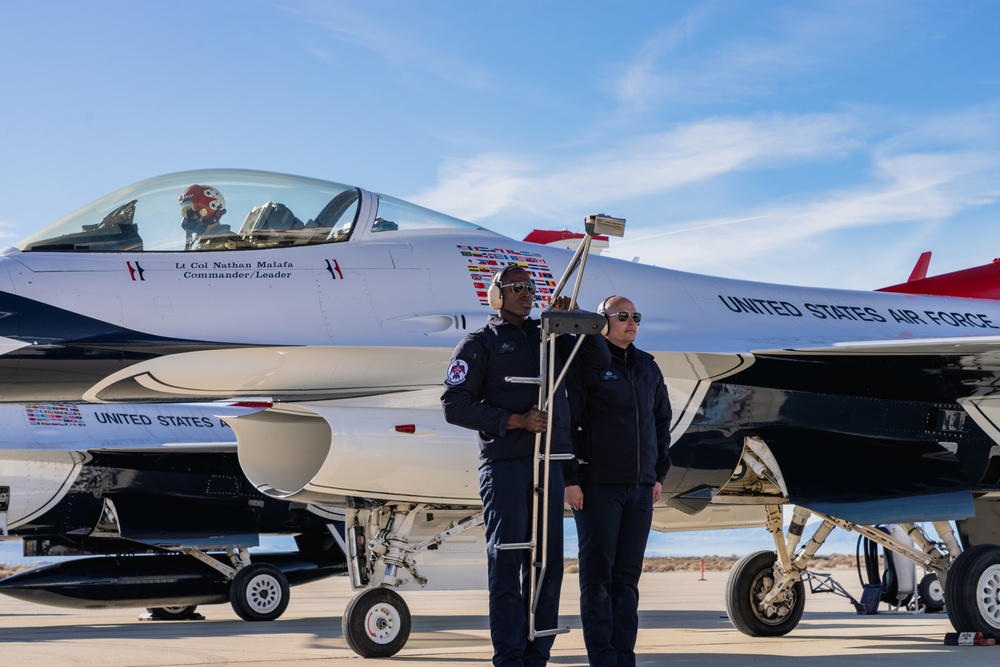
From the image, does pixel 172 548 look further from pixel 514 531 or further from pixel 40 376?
pixel 514 531

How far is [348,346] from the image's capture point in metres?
6.50

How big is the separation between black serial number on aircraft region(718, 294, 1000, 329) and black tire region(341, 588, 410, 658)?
3.14 m

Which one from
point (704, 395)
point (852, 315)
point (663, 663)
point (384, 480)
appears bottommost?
point (663, 663)

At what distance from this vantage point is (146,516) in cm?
1195

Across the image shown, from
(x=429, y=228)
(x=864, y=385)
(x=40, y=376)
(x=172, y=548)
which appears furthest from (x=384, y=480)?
(x=172, y=548)

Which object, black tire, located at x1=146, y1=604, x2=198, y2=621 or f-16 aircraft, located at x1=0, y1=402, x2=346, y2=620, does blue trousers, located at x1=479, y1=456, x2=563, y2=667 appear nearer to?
f-16 aircraft, located at x1=0, y1=402, x2=346, y2=620

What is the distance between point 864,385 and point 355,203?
3727 mm

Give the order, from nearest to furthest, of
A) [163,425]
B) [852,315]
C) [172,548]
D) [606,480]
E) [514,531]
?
[514,531]
[606,480]
[852,315]
[172,548]
[163,425]

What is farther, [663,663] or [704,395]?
[704,395]

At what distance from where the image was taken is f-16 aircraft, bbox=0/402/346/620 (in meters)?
11.8

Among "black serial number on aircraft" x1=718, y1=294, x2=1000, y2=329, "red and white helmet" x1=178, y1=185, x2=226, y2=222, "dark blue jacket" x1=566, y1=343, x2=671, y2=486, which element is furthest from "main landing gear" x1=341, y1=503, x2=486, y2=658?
"black serial number on aircraft" x1=718, y1=294, x2=1000, y2=329

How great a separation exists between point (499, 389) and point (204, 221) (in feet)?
8.95

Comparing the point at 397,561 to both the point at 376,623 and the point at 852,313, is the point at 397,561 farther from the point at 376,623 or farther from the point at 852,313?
the point at 852,313

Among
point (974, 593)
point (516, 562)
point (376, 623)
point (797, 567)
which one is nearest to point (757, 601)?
point (797, 567)
